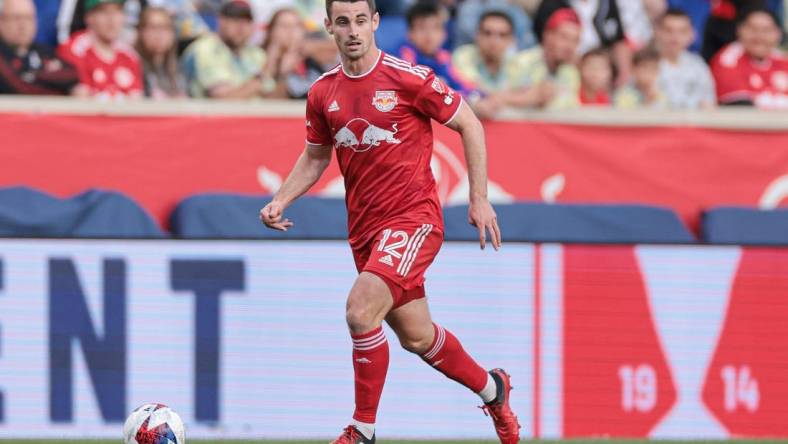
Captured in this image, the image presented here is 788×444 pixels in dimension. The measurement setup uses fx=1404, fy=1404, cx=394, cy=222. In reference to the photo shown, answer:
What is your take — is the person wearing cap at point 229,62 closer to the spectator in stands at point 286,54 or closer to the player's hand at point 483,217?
the spectator in stands at point 286,54

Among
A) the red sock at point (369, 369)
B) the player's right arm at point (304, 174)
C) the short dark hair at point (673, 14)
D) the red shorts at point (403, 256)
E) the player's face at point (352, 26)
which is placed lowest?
the red sock at point (369, 369)

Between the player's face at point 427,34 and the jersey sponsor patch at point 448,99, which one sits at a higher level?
the player's face at point 427,34

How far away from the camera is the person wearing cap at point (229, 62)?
397 inches

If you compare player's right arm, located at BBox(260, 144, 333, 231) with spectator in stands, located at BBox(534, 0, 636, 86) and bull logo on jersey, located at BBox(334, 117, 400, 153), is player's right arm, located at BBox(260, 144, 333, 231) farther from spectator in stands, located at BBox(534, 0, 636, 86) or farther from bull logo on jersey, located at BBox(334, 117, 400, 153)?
spectator in stands, located at BBox(534, 0, 636, 86)

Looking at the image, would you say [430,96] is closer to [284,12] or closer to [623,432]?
[623,432]

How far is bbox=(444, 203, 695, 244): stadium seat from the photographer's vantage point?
9070mm

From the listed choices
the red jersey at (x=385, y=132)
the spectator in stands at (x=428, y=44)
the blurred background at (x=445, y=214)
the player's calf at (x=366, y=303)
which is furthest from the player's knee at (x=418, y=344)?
the spectator in stands at (x=428, y=44)

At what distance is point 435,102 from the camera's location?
6.01 metres

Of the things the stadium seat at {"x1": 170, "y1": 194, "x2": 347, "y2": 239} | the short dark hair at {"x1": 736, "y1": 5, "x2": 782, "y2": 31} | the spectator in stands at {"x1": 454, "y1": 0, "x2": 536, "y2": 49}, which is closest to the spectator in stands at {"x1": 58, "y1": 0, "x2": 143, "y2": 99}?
the stadium seat at {"x1": 170, "y1": 194, "x2": 347, "y2": 239}

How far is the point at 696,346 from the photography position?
324 inches

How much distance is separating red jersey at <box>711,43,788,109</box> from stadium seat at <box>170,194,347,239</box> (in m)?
3.92

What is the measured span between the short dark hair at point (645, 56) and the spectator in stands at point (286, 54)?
2762mm

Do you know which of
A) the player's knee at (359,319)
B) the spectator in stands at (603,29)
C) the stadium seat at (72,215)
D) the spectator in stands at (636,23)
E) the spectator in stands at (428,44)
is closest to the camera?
the player's knee at (359,319)

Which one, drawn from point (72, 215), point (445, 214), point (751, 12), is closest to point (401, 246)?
point (445, 214)
